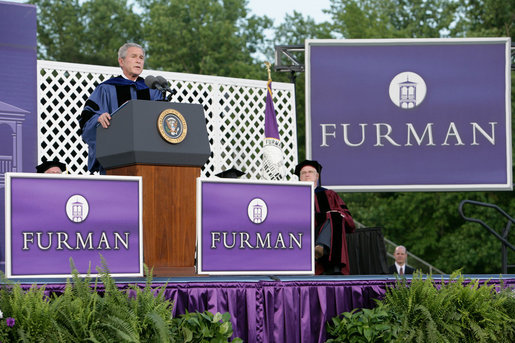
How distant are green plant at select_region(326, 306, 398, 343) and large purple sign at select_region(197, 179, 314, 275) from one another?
0.41 metres

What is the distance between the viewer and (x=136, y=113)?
4953 millimetres

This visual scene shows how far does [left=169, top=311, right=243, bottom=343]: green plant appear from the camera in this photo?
14.4ft

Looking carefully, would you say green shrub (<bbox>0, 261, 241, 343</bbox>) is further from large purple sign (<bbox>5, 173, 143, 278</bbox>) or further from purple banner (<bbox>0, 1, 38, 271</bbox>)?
purple banner (<bbox>0, 1, 38, 271</bbox>)

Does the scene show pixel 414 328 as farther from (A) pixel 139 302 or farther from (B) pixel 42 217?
(B) pixel 42 217

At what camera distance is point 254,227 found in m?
4.96

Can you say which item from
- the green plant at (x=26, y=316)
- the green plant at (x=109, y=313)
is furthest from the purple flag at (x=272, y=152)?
the green plant at (x=26, y=316)

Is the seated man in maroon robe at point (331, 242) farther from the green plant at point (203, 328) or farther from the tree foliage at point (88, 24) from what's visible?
the tree foliage at point (88, 24)

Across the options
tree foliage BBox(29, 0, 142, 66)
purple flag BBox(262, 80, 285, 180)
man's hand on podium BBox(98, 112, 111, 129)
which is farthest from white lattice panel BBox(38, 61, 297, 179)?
tree foliage BBox(29, 0, 142, 66)

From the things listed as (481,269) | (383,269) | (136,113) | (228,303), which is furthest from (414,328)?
(481,269)

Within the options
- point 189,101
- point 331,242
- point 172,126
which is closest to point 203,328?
point 172,126

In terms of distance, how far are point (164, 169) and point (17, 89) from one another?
3156mm

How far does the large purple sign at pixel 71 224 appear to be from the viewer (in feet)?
14.6

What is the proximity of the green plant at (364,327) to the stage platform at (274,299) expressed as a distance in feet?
0.33

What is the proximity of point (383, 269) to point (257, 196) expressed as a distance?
297 cm
